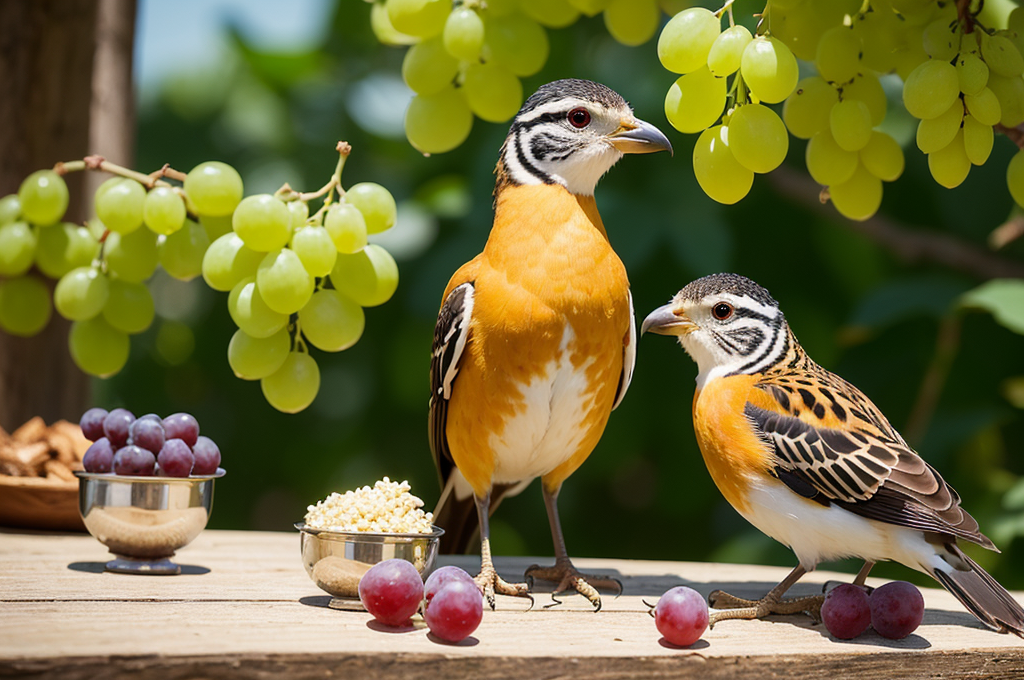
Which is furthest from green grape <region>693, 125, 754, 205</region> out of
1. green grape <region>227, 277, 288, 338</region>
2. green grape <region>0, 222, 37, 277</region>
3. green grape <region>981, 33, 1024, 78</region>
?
green grape <region>0, 222, 37, 277</region>

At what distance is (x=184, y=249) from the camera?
2309 mm

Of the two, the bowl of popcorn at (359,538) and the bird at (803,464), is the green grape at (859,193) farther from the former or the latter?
the bowl of popcorn at (359,538)

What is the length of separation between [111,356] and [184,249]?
40 cm

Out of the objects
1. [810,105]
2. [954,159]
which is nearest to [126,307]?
[810,105]

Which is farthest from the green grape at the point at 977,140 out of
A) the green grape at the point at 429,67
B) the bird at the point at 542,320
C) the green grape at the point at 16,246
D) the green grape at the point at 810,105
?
the green grape at the point at 16,246

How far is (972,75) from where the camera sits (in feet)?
5.49

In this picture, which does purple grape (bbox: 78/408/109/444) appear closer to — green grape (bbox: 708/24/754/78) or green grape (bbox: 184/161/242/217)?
green grape (bbox: 184/161/242/217)

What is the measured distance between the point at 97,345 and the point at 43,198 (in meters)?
0.41

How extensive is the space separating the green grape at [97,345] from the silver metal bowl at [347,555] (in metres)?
1.00

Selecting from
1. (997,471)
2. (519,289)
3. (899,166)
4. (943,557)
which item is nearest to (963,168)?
(899,166)

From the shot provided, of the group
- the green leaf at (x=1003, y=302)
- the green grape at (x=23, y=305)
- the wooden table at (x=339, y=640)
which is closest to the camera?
the wooden table at (x=339, y=640)

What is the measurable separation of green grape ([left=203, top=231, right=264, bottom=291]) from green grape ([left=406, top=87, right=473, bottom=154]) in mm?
484

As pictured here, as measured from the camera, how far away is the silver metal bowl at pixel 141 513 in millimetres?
1922

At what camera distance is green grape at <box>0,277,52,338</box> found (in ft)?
8.41
